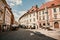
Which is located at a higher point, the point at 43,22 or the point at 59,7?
the point at 59,7

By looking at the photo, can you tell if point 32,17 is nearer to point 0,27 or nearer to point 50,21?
point 50,21

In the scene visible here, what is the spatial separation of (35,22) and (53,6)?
612 inches

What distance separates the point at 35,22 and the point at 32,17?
5031mm

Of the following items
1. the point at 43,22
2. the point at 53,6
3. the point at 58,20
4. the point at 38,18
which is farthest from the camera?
the point at 38,18

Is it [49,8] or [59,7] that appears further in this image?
[49,8]

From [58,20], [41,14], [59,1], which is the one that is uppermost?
[59,1]

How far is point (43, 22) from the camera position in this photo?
A: 52.9 m

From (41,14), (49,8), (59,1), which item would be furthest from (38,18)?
(59,1)

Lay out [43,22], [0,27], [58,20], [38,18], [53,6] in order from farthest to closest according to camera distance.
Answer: [38,18]
[43,22]
[53,6]
[58,20]
[0,27]

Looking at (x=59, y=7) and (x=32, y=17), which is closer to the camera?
(x=59, y=7)

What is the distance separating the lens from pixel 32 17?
210ft

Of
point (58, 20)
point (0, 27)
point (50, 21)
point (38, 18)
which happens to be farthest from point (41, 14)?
point (0, 27)

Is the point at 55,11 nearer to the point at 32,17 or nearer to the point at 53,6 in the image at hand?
the point at 53,6

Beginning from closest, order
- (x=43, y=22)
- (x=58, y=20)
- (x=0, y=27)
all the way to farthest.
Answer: (x=0, y=27)
(x=58, y=20)
(x=43, y=22)
